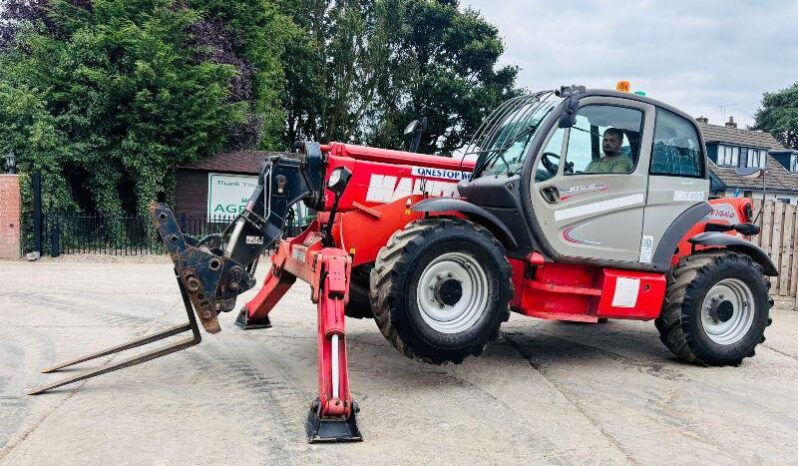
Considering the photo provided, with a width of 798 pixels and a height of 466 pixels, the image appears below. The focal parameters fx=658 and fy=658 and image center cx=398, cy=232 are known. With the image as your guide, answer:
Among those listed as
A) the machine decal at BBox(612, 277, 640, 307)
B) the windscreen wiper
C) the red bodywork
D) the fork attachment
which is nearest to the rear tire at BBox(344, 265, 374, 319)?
the red bodywork

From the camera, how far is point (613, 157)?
243 inches

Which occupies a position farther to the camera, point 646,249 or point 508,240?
point 646,249

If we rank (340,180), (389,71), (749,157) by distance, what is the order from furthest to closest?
(749,157), (389,71), (340,180)

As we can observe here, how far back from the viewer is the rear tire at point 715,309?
246 inches

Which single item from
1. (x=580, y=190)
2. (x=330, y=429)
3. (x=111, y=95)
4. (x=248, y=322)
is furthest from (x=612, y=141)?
(x=111, y=95)

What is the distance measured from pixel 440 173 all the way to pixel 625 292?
6.81 ft

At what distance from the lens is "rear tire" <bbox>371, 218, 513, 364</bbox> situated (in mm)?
5043

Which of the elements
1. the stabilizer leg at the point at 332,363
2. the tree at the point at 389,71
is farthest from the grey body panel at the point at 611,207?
the tree at the point at 389,71

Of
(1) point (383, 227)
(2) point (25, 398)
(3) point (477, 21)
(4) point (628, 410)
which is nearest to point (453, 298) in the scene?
(1) point (383, 227)

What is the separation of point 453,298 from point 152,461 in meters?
2.56

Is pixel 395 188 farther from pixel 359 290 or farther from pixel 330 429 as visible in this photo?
pixel 330 429

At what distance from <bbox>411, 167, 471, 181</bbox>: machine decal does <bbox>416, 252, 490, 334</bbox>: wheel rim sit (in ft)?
4.19

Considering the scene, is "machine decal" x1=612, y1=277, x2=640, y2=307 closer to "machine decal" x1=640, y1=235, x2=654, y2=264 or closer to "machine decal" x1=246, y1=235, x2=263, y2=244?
"machine decal" x1=640, y1=235, x2=654, y2=264

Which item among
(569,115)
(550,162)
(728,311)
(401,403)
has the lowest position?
(401,403)
